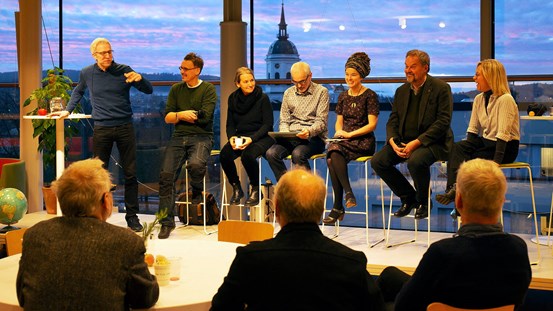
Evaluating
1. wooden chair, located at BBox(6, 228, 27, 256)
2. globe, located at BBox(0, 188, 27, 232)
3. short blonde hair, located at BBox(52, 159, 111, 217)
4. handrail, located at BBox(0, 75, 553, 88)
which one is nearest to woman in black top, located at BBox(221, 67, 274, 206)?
handrail, located at BBox(0, 75, 553, 88)

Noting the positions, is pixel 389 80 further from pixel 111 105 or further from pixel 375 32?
pixel 111 105

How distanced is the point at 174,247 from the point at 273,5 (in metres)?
4.87

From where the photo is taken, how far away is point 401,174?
6.04 meters

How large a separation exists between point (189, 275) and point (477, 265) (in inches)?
48.9

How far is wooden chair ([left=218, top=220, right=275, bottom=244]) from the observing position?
13.9 feet

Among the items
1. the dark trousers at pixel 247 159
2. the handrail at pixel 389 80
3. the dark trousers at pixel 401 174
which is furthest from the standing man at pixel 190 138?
the dark trousers at pixel 401 174

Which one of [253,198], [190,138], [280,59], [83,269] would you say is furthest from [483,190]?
[280,59]

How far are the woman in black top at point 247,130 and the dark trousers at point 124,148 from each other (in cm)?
Answer: 87

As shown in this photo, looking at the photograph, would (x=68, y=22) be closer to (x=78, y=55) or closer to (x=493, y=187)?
(x=78, y=55)

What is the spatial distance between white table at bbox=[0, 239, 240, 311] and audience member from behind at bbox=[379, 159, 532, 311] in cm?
78

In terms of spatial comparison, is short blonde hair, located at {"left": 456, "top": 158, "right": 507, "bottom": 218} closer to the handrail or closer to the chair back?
the handrail

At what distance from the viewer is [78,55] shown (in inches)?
357

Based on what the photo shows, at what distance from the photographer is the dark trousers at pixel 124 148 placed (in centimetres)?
685

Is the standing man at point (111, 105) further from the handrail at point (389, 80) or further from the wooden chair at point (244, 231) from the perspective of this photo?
the wooden chair at point (244, 231)
